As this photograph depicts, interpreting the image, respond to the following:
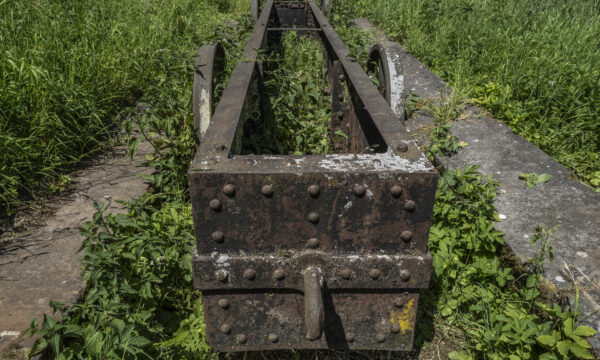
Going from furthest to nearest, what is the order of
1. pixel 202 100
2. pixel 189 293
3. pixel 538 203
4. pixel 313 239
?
pixel 538 203 → pixel 202 100 → pixel 189 293 → pixel 313 239

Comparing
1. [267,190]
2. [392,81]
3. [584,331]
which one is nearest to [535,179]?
[392,81]

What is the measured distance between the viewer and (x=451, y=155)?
2.89 metres

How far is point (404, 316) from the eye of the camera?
1478 mm

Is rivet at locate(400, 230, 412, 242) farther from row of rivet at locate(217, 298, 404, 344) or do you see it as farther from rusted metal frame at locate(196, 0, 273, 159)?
rusted metal frame at locate(196, 0, 273, 159)

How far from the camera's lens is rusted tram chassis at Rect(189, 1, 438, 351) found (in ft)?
4.09

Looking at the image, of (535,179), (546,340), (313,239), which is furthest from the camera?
(535,179)

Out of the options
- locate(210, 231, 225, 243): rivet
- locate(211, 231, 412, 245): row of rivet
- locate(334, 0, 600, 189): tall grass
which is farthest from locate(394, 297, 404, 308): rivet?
locate(334, 0, 600, 189): tall grass

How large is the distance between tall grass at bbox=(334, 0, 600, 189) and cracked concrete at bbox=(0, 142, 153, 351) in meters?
3.10

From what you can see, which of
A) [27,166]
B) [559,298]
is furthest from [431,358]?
[27,166]

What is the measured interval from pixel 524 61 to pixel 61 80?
4362mm

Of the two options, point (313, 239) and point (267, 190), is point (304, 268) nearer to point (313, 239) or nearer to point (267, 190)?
point (313, 239)

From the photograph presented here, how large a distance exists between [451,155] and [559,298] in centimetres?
132

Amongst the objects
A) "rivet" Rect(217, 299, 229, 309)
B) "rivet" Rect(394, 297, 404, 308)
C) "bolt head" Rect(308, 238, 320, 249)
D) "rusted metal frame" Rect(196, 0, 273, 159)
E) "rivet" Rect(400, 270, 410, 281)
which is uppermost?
"rusted metal frame" Rect(196, 0, 273, 159)

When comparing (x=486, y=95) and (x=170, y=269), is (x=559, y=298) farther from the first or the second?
(x=486, y=95)
